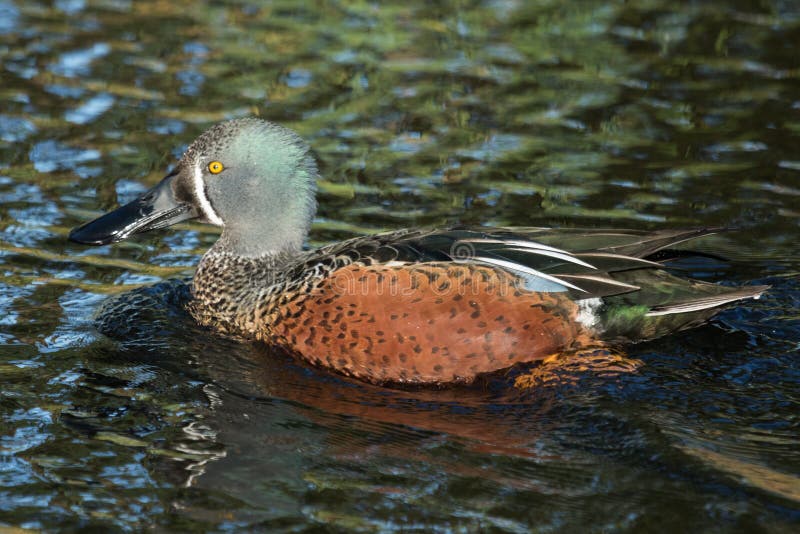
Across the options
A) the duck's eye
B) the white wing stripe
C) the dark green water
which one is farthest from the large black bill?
the white wing stripe

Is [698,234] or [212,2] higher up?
[212,2]

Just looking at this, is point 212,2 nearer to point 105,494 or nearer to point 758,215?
point 758,215

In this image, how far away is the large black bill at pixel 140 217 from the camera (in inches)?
279

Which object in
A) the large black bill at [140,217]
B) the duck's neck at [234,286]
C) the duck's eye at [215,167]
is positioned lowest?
the duck's neck at [234,286]

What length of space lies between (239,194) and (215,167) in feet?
0.75

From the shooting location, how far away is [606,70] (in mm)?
Result: 10953

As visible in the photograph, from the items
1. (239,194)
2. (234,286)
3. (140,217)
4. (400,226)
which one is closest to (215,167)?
(239,194)

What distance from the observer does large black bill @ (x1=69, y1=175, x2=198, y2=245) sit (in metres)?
7.08

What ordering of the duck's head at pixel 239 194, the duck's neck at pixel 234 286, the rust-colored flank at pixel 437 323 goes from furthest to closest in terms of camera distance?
the duck's head at pixel 239 194, the duck's neck at pixel 234 286, the rust-colored flank at pixel 437 323

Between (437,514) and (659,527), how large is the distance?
931mm

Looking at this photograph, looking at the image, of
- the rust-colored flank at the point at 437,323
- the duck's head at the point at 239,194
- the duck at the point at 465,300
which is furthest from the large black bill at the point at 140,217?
the rust-colored flank at the point at 437,323

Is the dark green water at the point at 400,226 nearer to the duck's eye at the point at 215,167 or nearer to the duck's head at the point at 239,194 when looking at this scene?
the duck's head at the point at 239,194

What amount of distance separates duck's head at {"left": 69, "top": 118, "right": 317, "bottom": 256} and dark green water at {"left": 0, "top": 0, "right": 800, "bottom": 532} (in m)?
0.51

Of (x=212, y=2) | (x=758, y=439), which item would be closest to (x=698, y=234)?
(x=758, y=439)
